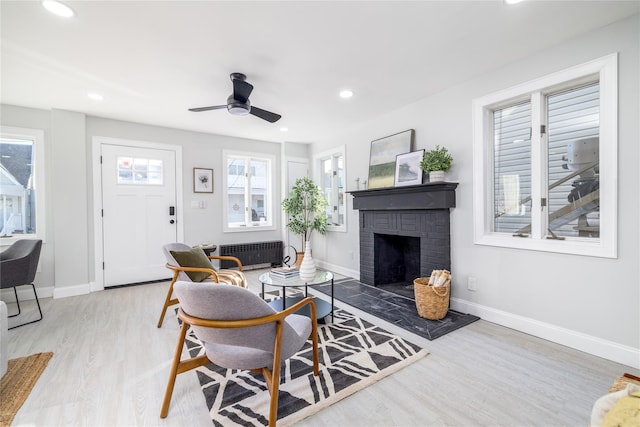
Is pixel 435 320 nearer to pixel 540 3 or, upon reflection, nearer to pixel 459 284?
Result: pixel 459 284

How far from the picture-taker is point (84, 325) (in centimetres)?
275

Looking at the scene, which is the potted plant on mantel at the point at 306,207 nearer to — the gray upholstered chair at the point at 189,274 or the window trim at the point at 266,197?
the window trim at the point at 266,197

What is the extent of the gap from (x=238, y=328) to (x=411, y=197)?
254 cm

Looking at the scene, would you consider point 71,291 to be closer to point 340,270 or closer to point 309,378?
point 309,378

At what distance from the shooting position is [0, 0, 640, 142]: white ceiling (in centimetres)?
186

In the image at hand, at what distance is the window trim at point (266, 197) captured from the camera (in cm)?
494

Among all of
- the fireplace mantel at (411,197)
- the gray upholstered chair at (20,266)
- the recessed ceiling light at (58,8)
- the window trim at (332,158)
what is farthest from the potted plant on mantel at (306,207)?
the recessed ceiling light at (58,8)

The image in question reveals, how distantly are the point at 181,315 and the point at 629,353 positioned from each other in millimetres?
3087

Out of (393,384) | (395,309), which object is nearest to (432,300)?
(395,309)

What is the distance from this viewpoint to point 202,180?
15.5 feet

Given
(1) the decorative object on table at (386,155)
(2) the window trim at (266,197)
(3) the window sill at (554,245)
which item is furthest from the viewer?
(2) the window trim at (266,197)

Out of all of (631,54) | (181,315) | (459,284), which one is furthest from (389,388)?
(631,54)

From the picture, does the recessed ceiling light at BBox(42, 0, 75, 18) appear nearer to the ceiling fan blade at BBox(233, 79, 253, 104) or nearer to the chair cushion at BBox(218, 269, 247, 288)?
the ceiling fan blade at BBox(233, 79, 253, 104)

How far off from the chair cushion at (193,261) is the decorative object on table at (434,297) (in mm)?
2224
